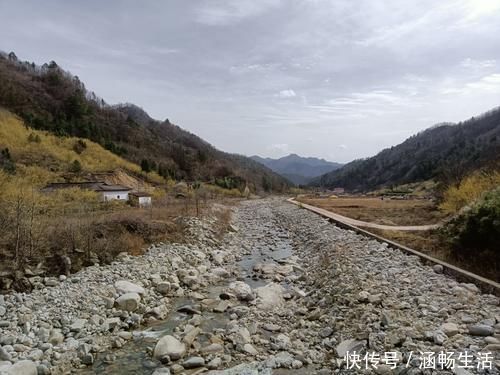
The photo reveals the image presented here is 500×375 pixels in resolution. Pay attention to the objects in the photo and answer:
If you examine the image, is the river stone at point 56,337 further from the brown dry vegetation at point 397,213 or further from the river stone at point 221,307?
the brown dry vegetation at point 397,213

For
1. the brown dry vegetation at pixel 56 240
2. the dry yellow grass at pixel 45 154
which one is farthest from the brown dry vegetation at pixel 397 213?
the dry yellow grass at pixel 45 154

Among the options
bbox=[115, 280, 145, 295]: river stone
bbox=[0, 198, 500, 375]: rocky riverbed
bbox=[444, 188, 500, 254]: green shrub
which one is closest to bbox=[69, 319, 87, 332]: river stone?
bbox=[0, 198, 500, 375]: rocky riverbed

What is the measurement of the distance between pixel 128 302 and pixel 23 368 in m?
3.33

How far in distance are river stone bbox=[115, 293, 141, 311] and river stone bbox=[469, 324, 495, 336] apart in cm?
779

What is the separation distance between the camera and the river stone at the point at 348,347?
22.5ft

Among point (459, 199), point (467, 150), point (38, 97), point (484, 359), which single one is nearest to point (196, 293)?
point (484, 359)

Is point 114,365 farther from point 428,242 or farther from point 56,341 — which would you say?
point 428,242

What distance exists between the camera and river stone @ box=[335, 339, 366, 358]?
686cm

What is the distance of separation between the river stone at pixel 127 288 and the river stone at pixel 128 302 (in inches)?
23.1

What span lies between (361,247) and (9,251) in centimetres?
1282

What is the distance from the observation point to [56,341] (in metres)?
7.61

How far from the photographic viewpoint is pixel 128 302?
31.7 feet

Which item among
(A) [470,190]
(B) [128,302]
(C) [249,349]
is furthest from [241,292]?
(A) [470,190]

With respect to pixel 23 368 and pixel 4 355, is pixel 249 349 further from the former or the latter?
pixel 4 355
